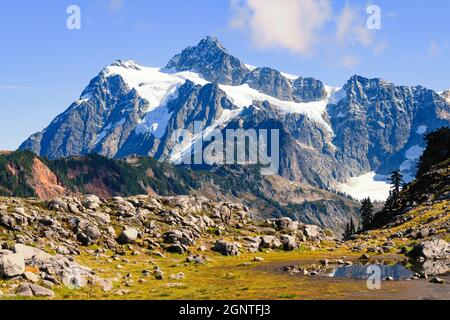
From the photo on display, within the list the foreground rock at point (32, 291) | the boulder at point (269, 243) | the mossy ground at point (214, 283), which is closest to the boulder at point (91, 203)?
the mossy ground at point (214, 283)

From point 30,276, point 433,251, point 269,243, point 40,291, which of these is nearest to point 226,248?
point 269,243

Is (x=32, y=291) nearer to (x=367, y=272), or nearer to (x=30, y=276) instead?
(x=30, y=276)

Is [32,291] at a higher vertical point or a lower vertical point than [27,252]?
lower

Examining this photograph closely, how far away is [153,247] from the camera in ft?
335

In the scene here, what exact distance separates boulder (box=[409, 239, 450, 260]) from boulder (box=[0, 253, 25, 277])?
203 ft

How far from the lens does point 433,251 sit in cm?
8456

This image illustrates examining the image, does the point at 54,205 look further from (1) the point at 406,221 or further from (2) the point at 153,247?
(1) the point at 406,221

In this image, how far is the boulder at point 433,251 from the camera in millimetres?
83250

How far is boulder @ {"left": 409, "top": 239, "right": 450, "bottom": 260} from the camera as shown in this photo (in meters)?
83.2

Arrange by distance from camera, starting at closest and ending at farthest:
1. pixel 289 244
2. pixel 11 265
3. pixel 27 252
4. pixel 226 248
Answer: pixel 11 265
pixel 27 252
pixel 226 248
pixel 289 244

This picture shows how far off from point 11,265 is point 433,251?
64.0 meters

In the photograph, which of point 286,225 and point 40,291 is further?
point 286,225

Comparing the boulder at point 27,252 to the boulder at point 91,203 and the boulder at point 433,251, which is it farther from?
the boulder at point 433,251
